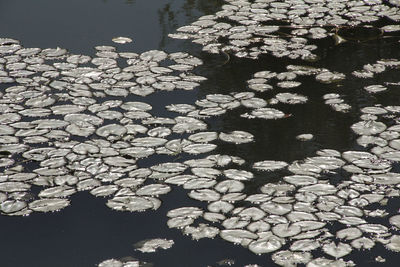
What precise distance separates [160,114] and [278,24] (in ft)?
5.05

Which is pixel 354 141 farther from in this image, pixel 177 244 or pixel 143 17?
pixel 143 17

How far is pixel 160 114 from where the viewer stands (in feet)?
12.4

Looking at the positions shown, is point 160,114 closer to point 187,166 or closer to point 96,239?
point 187,166

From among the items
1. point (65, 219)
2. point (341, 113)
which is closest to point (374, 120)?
point (341, 113)

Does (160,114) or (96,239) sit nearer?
(96,239)

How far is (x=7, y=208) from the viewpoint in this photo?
3.02 m

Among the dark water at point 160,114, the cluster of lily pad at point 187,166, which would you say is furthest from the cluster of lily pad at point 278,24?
the cluster of lily pad at point 187,166

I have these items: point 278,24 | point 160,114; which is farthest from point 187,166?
point 278,24

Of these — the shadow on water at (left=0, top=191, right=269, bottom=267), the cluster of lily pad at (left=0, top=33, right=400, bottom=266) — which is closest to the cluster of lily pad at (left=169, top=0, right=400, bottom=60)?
the cluster of lily pad at (left=0, top=33, right=400, bottom=266)

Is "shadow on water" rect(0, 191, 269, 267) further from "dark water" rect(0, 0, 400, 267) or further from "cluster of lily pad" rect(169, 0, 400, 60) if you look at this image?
"cluster of lily pad" rect(169, 0, 400, 60)

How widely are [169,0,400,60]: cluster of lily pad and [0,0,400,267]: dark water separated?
0.13 m

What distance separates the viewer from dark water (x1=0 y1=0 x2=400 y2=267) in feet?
9.05

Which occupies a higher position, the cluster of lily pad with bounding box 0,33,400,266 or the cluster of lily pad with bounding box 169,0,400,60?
the cluster of lily pad with bounding box 169,0,400,60

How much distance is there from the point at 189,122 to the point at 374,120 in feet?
3.16
